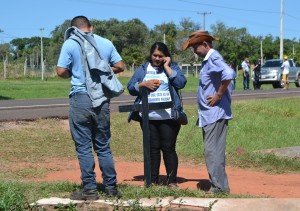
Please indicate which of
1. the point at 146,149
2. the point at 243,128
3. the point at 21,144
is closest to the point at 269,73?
the point at 243,128

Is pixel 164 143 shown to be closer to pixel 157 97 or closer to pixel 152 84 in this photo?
pixel 157 97

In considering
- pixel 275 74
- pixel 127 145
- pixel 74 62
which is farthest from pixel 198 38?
pixel 275 74

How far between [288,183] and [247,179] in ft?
1.94

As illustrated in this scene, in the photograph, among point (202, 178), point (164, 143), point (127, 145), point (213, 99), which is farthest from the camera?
point (127, 145)

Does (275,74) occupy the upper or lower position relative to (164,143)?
upper

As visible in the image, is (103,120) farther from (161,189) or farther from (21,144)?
(21,144)

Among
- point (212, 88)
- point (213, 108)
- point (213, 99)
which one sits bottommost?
point (213, 108)

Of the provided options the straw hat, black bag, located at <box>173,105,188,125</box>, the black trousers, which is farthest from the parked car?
the straw hat

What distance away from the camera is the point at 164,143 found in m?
7.18

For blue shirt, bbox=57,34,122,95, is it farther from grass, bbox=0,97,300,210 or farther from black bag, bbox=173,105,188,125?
black bag, bbox=173,105,188,125

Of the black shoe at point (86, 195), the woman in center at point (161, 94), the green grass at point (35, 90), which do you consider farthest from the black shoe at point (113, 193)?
the green grass at point (35, 90)

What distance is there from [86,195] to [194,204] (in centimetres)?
107

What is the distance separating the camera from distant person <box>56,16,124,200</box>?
19.3ft

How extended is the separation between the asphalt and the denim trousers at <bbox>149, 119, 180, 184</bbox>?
1.45m
